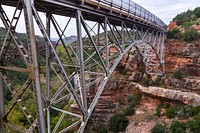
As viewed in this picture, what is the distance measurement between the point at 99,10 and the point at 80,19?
163 cm

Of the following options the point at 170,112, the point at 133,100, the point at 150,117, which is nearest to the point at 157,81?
the point at 133,100

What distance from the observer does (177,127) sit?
15.5 meters

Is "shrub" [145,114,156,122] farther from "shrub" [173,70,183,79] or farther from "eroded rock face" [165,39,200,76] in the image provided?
"eroded rock face" [165,39,200,76]

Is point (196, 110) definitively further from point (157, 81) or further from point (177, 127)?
point (157, 81)

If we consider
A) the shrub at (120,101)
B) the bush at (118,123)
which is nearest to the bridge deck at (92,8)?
the bush at (118,123)

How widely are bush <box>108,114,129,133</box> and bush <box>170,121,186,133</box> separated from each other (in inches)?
160

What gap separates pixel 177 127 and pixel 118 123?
196 inches

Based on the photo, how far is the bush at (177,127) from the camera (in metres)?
15.2

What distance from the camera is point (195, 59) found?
21.6 m

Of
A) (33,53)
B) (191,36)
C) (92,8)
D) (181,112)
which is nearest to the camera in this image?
(33,53)

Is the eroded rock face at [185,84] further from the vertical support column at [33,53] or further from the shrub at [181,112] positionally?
the vertical support column at [33,53]

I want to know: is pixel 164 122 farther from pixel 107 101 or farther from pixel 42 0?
pixel 42 0

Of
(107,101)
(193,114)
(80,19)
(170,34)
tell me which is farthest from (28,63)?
(170,34)

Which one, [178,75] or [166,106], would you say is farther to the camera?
[178,75]
